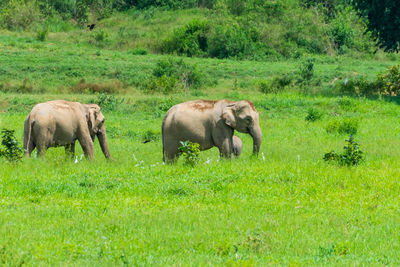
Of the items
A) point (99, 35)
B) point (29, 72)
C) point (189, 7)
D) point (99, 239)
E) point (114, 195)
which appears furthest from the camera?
point (189, 7)

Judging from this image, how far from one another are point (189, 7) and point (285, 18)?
8657 millimetres

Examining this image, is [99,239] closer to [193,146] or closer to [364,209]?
[364,209]

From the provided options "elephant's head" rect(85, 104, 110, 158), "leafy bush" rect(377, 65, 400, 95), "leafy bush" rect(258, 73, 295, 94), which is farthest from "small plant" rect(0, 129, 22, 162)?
"leafy bush" rect(377, 65, 400, 95)

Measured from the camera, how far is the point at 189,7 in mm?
49438

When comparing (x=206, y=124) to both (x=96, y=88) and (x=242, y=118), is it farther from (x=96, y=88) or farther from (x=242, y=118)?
(x=96, y=88)

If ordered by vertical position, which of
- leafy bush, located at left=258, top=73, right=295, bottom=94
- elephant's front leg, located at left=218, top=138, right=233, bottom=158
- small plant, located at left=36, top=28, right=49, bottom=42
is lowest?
small plant, located at left=36, top=28, right=49, bottom=42

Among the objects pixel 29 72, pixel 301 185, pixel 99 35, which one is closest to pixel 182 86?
pixel 29 72

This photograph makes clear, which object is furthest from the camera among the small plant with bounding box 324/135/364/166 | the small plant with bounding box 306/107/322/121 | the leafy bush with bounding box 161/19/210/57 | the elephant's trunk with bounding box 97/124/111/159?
the leafy bush with bounding box 161/19/210/57

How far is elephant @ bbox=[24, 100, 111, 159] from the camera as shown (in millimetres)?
14844

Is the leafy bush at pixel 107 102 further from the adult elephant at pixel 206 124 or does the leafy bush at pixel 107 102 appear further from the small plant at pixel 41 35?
the small plant at pixel 41 35

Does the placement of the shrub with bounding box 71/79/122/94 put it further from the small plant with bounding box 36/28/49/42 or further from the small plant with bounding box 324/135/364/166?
the small plant with bounding box 324/135/364/166

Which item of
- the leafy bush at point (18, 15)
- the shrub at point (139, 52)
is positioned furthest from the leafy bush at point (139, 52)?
the leafy bush at point (18, 15)

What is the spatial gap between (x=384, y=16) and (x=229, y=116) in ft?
Result: 49.5

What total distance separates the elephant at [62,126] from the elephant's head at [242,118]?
3297mm
